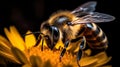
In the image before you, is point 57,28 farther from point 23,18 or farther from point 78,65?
point 23,18

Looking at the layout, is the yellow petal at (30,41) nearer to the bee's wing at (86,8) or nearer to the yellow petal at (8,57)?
the bee's wing at (86,8)

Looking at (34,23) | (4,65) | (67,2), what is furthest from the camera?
(67,2)

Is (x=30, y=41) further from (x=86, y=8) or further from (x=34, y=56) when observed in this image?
(x=34, y=56)

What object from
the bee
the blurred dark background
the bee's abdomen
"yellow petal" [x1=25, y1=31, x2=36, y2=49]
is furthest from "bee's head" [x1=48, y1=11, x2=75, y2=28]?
the blurred dark background

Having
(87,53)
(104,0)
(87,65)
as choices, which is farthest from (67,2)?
(87,65)

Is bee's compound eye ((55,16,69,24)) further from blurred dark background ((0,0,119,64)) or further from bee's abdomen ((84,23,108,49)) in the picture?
blurred dark background ((0,0,119,64))

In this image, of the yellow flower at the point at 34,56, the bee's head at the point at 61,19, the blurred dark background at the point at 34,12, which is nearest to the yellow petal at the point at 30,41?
the yellow flower at the point at 34,56
